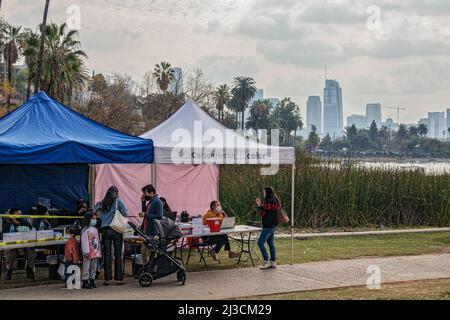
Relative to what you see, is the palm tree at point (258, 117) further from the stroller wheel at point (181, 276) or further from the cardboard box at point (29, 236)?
the cardboard box at point (29, 236)

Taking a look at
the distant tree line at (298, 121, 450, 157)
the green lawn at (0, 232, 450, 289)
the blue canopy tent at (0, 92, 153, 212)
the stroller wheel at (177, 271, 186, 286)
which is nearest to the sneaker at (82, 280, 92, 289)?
the green lawn at (0, 232, 450, 289)

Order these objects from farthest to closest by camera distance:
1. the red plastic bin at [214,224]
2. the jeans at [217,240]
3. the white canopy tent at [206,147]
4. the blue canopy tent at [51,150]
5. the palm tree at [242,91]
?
the palm tree at [242,91]
the jeans at [217,240]
the red plastic bin at [214,224]
the white canopy tent at [206,147]
the blue canopy tent at [51,150]

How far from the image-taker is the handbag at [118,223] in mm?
10492

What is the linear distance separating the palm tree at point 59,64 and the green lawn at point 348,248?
21.9 meters

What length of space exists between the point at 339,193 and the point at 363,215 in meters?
1.09

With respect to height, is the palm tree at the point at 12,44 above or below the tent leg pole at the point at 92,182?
above

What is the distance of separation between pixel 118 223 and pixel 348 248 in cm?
681

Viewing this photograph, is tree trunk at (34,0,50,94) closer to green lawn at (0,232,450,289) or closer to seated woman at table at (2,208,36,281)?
green lawn at (0,232,450,289)

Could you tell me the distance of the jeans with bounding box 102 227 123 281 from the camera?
10594mm

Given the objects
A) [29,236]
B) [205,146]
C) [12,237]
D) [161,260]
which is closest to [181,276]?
[161,260]

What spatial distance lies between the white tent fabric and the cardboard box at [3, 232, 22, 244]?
2589mm

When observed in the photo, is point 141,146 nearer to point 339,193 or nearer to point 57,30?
point 339,193

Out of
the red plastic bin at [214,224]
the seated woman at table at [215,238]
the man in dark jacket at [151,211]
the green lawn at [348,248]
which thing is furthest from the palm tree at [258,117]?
the man in dark jacket at [151,211]

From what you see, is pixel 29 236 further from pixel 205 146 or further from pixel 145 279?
pixel 205 146
